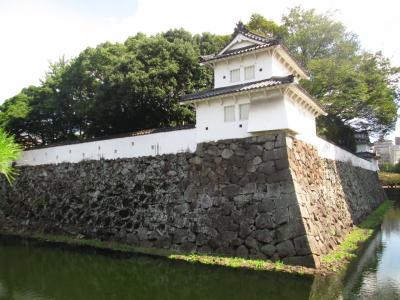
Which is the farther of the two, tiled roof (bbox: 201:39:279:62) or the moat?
tiled roof (bbox: 201:39:279:62)

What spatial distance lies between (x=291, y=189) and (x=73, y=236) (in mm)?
10477

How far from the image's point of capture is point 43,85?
967 inches

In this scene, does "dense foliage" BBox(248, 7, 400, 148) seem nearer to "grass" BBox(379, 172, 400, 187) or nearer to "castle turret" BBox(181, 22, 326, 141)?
"castle turret" BBox(181, 22, 326, 141)

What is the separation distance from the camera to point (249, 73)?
44.8 ft

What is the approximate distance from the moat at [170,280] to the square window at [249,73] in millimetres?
7188

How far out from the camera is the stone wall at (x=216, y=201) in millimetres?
11422

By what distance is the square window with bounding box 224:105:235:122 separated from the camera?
13.3 metres

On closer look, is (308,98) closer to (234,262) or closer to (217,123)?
(217,123)

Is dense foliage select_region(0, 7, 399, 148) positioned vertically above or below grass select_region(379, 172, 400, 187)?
above

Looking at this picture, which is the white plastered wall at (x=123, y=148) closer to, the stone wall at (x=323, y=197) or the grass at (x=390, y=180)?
the stone wall at (x=323, y=197)

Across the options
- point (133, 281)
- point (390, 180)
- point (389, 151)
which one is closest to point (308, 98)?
point (133, 281)

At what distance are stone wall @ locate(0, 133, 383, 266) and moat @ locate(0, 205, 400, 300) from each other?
1231 mm

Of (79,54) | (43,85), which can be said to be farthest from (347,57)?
(43,85)

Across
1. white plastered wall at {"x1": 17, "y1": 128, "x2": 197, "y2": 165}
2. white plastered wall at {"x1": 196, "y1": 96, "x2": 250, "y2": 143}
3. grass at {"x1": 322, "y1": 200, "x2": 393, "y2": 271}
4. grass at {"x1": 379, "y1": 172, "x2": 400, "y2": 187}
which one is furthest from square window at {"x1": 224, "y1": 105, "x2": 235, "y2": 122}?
grass at {"x1": 379, "y1": 172, "x2": 400, "y2": 187}
